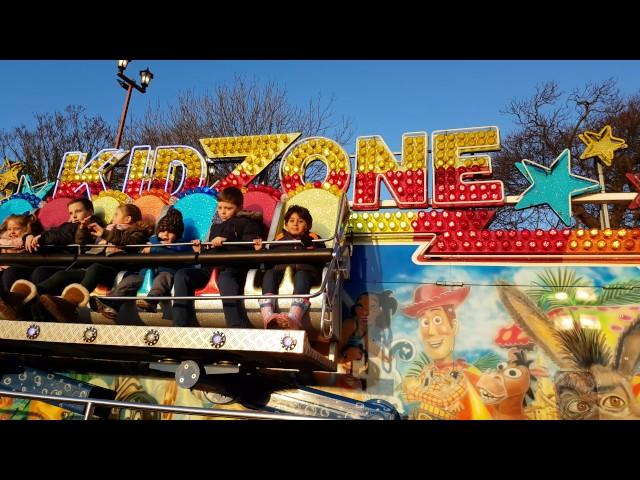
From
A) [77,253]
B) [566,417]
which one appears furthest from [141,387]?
[566,417]

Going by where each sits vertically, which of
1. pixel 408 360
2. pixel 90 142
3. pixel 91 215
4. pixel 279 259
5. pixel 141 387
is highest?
pixel 90 142

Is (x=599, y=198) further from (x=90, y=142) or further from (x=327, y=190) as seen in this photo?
(x=90, y=142)

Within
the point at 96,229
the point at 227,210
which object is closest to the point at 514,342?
the point at 227,210

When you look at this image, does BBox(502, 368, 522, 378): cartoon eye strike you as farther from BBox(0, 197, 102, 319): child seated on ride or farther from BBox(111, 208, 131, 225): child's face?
BBox(0, 197, 102, 319): child seated on ride

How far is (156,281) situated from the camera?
5906 millimetres

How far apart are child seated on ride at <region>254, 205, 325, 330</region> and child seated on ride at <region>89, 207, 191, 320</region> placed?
1.05m

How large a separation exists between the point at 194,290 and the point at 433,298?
2.72 m

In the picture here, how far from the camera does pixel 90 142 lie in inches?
892

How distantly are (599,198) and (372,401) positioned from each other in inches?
141

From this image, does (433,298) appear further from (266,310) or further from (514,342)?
(266,310)

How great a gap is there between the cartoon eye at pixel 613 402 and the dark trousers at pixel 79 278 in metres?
5.49

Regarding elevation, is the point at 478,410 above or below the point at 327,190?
below

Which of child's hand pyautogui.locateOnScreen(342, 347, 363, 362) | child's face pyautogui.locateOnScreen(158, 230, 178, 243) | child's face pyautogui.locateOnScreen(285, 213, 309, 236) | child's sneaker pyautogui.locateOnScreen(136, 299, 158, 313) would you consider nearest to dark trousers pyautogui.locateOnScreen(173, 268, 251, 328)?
child's sneaker pyautogui.locateOnScreen(136, 299, 158, 313)
